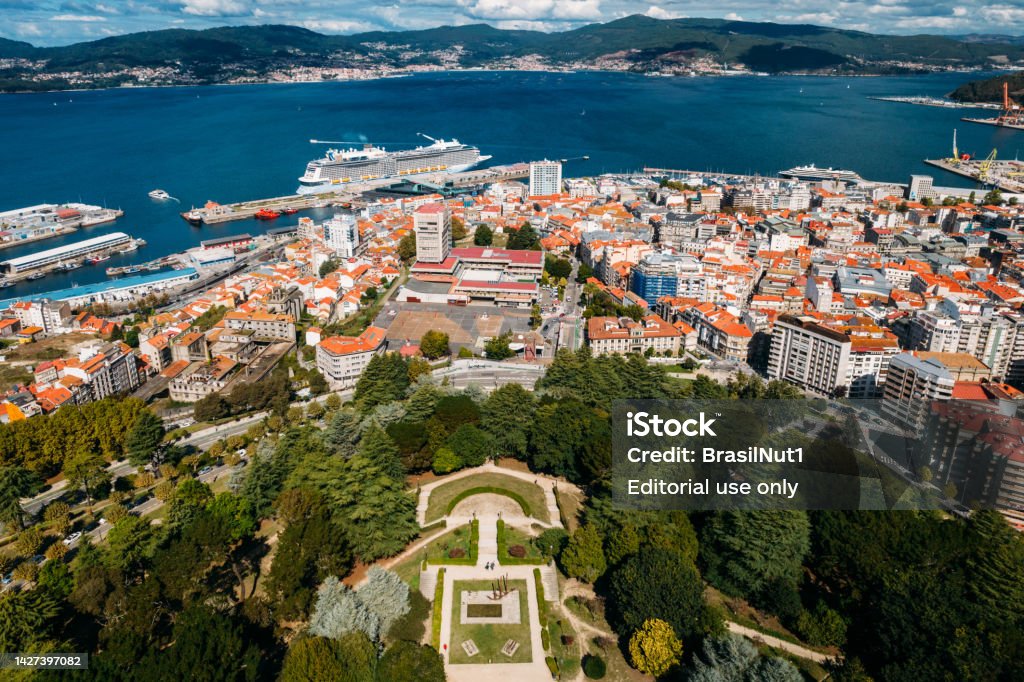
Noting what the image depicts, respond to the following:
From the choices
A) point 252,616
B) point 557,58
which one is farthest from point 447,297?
point 557,58

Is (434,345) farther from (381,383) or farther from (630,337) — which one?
(630,337)

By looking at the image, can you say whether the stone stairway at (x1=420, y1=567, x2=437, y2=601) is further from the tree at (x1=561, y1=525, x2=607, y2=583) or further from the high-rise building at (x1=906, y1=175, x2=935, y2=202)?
the high-rise building at (x1=906, y1=175, x2=935, y2=202)

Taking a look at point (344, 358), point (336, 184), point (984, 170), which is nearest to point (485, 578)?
point (344, 358)

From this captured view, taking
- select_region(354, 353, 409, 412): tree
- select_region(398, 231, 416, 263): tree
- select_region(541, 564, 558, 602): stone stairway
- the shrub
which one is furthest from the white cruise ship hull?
the shrub

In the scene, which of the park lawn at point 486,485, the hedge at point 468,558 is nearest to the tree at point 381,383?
the park lawn at point 486,485

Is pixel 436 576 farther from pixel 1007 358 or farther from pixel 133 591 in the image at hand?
pixel 1007 358
